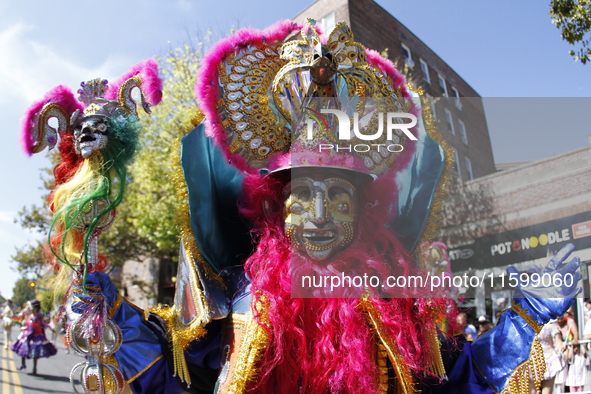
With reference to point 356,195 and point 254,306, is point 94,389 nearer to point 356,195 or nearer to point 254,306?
point 254,306

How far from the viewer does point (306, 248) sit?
7.47 feet

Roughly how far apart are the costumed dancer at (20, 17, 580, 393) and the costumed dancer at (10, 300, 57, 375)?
27.4ft

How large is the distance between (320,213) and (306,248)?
0.18 metres

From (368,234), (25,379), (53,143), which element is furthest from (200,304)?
(25,379)

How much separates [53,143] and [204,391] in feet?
5.03

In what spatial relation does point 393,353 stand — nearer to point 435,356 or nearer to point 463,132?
point 435,356

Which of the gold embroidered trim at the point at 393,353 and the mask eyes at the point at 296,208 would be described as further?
the mask eyes at the point at 296,208

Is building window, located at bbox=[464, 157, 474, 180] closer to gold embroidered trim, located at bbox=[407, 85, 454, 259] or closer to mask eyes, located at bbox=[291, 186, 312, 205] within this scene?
gold embroidered trim, located at bbox=[407, 85, 454, 259]

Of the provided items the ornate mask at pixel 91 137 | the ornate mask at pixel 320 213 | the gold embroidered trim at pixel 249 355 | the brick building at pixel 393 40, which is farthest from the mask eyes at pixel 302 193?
the brick building at pixel 393 40

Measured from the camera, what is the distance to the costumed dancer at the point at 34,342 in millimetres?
9516

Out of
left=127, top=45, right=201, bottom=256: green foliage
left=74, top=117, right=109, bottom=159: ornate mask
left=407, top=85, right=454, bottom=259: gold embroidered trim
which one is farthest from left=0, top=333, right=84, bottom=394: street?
left=407, top=85, right=454, bottom=259: gold embroidered trim

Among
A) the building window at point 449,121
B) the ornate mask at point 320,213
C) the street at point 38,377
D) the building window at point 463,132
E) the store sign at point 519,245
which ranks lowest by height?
the street at point 38,377

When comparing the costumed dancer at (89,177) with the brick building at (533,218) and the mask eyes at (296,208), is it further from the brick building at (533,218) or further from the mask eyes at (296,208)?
the brick building at (533,218)

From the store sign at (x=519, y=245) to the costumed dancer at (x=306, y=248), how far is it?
0.24 ft
